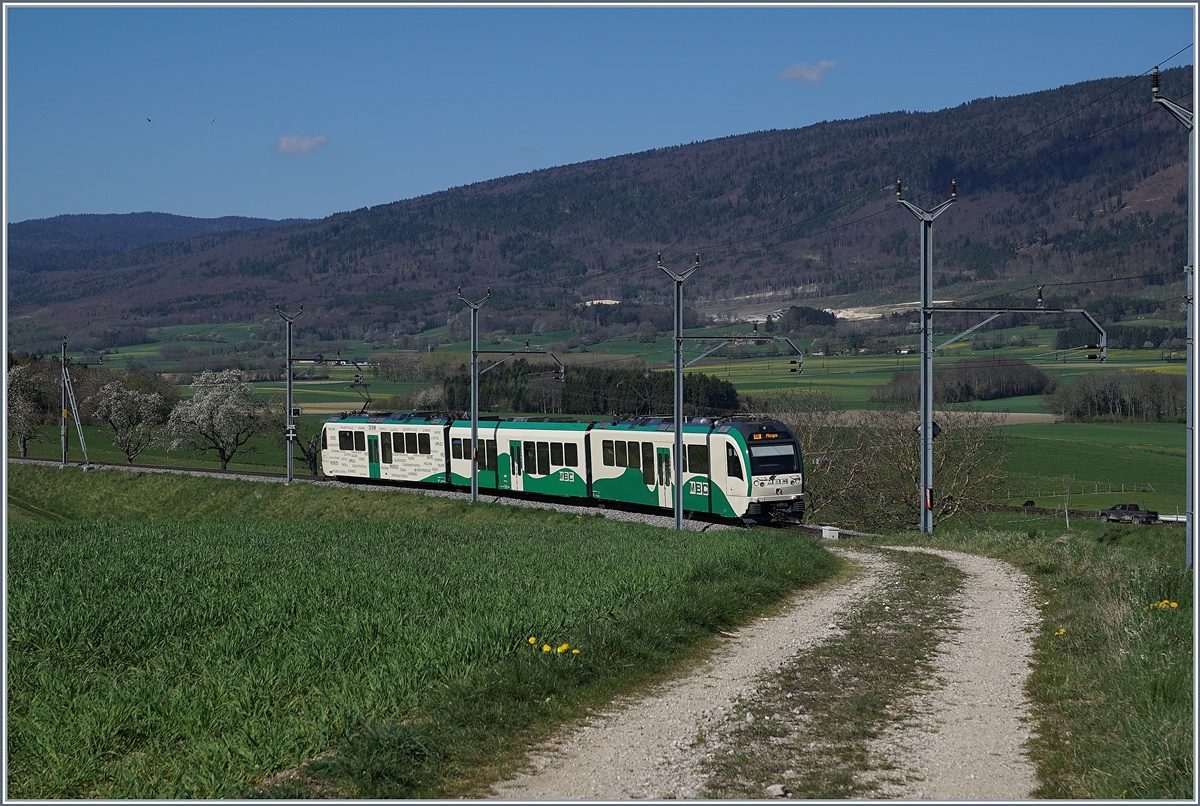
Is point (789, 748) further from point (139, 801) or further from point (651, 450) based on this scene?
point (651, 450)

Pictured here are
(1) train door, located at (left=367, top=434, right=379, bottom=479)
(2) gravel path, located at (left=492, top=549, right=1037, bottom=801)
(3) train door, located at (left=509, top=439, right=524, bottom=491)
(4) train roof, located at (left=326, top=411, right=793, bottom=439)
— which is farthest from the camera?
(1) train door, located at (left=367, top=434, right=379, bottom=479)

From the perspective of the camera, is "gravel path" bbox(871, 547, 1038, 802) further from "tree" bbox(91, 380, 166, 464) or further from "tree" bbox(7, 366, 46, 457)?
"tree" bbox(91, 380, 166, 464)

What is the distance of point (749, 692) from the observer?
34.9ft

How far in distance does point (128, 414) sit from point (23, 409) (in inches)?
304

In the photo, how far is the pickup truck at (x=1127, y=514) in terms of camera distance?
6231 centimetres

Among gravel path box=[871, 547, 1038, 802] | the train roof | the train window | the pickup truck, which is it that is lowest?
the pickup truck

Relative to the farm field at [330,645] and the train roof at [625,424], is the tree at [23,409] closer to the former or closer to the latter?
the train roof at [625,424]

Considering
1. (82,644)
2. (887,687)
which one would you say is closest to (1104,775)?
(887,687)

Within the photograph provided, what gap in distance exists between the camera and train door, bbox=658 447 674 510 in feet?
121

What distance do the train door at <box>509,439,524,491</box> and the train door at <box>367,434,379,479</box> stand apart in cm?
1038

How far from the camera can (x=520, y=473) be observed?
44438 millimetres

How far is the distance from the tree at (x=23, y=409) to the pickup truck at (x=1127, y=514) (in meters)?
68.0

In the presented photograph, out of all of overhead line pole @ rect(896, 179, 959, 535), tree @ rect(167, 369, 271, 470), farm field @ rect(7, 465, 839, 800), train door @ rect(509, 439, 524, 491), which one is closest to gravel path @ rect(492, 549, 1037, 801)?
farm field @ rect(7, 465, 839, 800)

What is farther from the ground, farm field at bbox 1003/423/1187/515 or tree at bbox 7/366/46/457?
tree at bbox 7/366/46/457
